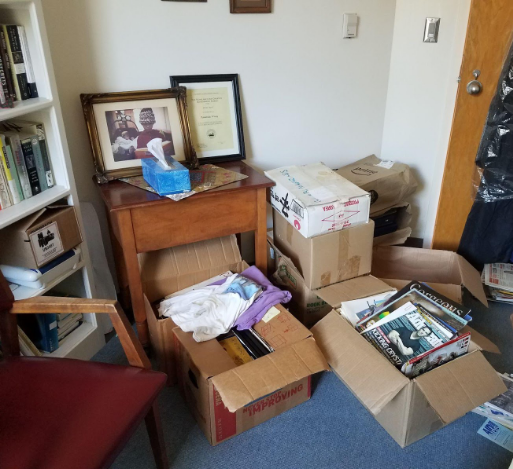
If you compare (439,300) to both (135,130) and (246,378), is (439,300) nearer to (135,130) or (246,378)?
(246,378)

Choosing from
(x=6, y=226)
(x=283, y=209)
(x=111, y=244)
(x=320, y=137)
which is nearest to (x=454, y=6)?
(x=320, y=137)

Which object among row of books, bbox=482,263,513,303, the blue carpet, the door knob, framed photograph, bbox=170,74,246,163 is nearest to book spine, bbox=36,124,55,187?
framed photograph, bbox=170,74,246,163

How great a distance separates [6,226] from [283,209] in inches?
40.3

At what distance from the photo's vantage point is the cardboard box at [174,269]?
1.77 m

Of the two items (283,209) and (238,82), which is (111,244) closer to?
(283,209)

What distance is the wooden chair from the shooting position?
104 cm

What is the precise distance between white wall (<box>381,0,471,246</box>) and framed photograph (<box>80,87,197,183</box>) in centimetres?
120

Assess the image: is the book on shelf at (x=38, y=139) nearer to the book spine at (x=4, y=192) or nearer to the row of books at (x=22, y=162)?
the row of books at (x=22, y=162)

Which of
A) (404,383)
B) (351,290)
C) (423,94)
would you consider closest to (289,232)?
(351,290)

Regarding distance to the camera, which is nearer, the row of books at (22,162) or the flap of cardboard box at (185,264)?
the row of books at (22,162)

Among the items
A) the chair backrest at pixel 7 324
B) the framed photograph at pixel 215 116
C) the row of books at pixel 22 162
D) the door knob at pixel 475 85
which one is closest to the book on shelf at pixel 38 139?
the row of books at pixel 22 162

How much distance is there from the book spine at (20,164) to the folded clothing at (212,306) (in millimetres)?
647

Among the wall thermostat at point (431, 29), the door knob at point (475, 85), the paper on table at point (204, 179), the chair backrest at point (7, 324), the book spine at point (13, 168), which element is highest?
the wall thermostat at point (431, 29)

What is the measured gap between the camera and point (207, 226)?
1.79 meters
